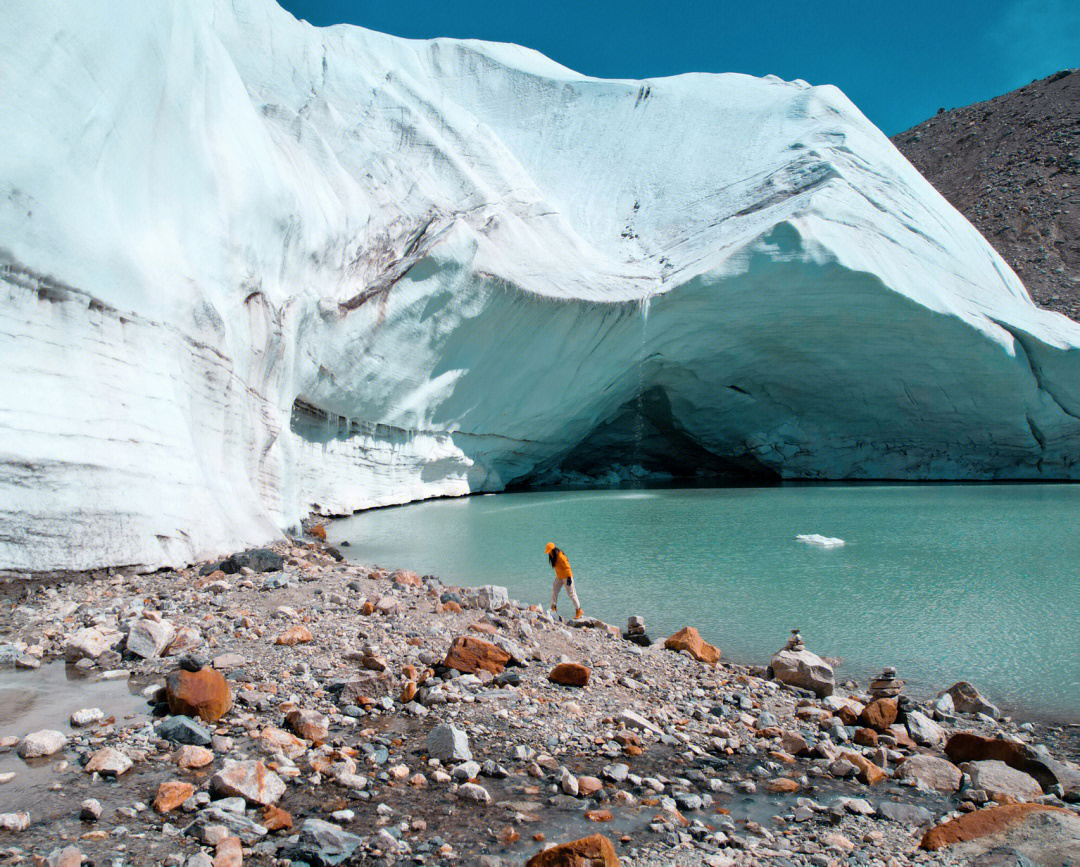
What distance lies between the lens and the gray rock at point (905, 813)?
195cm

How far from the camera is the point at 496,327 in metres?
11.3

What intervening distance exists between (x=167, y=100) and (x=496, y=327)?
611cm

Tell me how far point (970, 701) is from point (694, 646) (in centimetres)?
111

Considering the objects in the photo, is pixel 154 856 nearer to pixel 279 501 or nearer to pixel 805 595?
pixel 805 595

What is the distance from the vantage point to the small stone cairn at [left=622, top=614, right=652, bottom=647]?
3.68 m

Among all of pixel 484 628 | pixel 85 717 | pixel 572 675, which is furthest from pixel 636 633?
pixel 85 717

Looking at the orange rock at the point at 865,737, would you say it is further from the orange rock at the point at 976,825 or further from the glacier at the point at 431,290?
the glacier at the point at 431,290

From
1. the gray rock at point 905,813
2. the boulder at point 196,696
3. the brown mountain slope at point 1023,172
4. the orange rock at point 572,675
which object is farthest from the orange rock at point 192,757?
the brown mountain slope at point 1023,172

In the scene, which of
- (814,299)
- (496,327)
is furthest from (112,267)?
(814,299)

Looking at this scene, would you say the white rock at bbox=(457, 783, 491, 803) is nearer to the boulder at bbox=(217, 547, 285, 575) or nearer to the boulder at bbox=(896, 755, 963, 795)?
the boulder at bbox=(896, 755, 963, 795)

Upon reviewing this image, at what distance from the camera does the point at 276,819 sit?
66.5 inches

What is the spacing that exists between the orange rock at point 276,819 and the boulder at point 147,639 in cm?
128

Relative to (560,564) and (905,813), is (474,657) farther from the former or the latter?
(560,564)

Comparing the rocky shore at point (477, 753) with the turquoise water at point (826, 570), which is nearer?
the rocky shore at point (477, 753)
